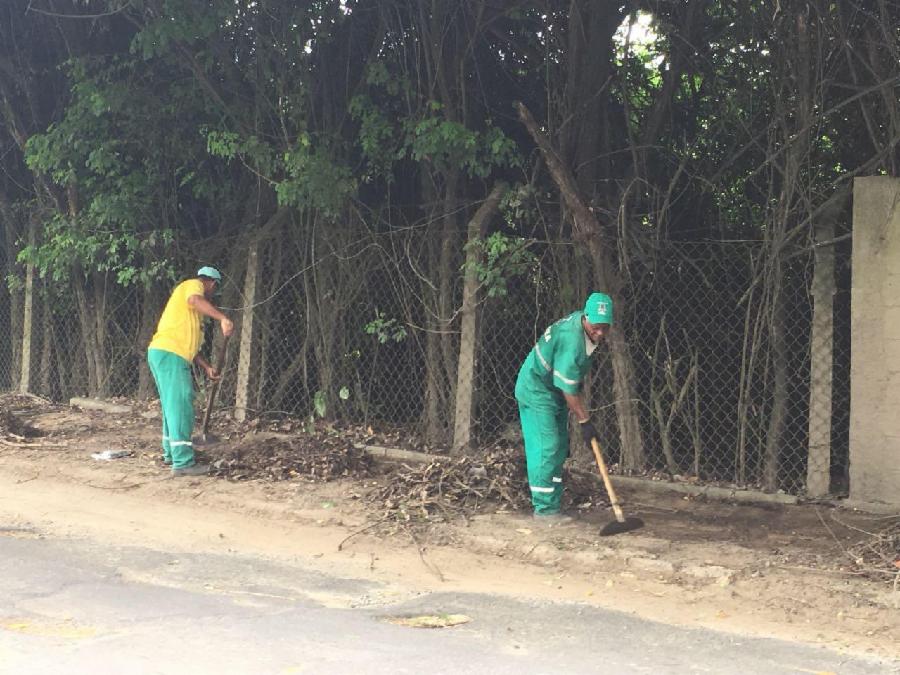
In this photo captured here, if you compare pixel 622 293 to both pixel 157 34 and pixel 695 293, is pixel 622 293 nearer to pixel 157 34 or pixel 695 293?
pixel 695 293

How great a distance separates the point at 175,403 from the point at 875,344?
4953mm

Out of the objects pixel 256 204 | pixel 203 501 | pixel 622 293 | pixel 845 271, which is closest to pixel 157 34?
pixel 256 204

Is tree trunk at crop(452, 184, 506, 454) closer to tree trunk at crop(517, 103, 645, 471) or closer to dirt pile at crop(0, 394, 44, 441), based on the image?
tree trunk at crop(517, 103, 645, 471)

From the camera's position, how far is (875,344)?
19.1 ft

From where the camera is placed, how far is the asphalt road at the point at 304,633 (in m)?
3.83

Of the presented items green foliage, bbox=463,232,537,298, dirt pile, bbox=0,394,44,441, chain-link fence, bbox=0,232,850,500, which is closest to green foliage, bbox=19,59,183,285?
chain-link fence, bbox=0,232,850,500

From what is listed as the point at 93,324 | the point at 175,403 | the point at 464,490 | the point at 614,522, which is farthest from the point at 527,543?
the point at 93,324

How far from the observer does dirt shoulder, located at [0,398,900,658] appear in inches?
182

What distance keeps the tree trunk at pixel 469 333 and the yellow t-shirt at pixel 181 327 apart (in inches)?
82.3

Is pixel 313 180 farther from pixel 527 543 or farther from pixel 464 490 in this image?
pixel 527 543

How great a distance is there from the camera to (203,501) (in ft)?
22.0

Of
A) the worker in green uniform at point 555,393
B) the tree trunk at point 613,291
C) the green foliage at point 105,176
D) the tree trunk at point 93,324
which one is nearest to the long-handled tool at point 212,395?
the green foliage at point 105,176

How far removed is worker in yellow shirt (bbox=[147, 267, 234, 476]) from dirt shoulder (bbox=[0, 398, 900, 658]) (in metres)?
0.23

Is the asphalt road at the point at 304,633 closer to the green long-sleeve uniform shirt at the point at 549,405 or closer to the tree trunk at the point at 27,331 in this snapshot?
the green long-sleeve uniform shirt at the point at 549,405
